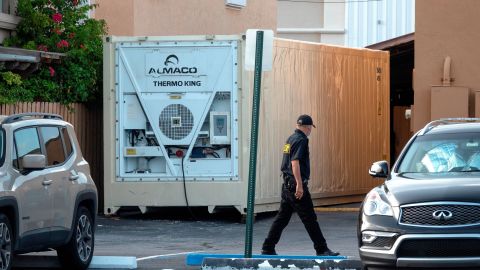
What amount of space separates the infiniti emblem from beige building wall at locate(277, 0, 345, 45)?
47047mm

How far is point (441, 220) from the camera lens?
10141mm

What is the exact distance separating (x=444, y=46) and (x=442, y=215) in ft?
32.2

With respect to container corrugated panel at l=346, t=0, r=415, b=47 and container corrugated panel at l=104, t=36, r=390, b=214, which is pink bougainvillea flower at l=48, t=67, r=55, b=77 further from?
container corrugated panel at l=346, t=0, r=415, b=47

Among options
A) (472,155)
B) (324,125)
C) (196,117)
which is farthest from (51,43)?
(472,155)

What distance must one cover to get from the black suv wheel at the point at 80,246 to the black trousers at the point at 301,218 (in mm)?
2127

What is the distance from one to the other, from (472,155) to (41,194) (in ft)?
14.7

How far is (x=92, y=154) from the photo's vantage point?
21.8 m

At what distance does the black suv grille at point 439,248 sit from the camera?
392 inches

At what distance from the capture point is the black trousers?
13852 mm

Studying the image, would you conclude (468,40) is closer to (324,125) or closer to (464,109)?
(464,109)

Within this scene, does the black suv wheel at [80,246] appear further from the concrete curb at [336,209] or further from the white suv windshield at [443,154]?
the concrete curb at [336,209]

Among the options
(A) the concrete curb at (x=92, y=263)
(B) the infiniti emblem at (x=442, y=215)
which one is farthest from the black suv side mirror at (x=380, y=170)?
(A) the concrete curb at (x=92, y=263)

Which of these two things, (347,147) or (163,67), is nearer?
(163,67)

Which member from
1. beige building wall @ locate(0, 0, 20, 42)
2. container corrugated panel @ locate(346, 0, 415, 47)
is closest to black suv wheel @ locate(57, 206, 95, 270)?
beige building wall @ locate(0, 0, 20, 42)
